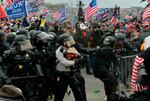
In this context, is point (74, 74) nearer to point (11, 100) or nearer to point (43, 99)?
point (43, 99)

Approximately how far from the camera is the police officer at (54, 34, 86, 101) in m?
9.70

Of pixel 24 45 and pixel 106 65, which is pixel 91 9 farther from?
pixel 24 45

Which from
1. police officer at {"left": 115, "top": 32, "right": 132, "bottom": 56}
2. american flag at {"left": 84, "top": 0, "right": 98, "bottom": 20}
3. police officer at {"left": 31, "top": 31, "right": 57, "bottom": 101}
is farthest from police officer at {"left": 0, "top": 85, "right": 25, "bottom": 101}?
american flag at {"left": 84, "top": 0, "right": 98, "bottom": 20}

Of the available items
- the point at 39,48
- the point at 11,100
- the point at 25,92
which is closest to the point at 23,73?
the point at 25,92

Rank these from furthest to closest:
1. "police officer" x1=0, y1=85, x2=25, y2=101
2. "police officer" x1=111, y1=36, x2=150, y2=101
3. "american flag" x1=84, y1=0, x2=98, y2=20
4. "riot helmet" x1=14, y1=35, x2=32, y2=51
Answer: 1. "american flag" x1=84, y1=0, x2=98, y2=20
2. "riot helmet" x1=14, y1=35, x2=32, y2=51
3. "police officer" x1=0, y1=85, x2=25, y2=101
4. "police officer" x1=111, y1=36, x2=150, y2=101

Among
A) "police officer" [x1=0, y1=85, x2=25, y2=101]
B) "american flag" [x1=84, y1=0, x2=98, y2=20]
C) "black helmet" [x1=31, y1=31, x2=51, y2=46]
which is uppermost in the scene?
"police officer" [x1=0, y1=85, x2=25, y2=101]

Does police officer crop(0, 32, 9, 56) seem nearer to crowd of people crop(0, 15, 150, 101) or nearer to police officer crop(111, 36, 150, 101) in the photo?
crowd of people crop(0, 15, 150, 101)

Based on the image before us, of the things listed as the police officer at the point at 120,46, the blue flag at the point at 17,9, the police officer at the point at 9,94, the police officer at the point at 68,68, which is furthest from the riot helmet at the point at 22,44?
the blue flag at the point at 17,9

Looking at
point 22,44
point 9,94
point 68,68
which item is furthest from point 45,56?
point 9,94

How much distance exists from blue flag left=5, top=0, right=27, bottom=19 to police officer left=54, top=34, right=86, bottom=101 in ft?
27.0

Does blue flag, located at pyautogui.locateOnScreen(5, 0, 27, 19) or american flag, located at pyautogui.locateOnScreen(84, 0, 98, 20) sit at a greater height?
blue flag, located at pyautogui.locateOnScreen(5, 0, 27, 19)

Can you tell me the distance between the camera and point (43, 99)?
10344 mm

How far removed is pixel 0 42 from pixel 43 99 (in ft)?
6.65

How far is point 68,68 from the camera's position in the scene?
9.75 meters
